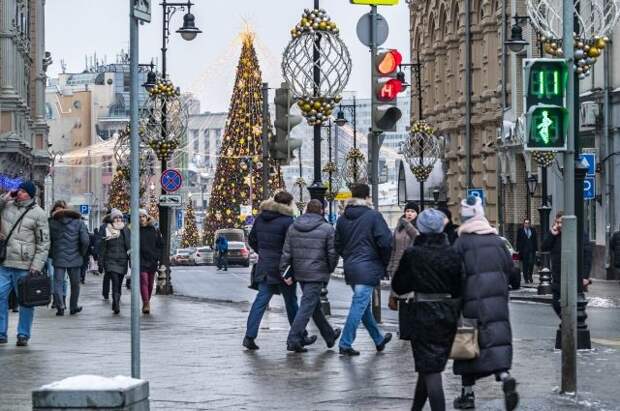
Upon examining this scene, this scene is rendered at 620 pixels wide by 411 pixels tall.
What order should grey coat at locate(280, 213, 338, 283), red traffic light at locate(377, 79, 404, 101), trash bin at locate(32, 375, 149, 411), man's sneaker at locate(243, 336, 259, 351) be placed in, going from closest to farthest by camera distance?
1. trash bin at locate(32, 375, 149, 411)
2. grey coat at locate(280, 213, 338, 283)
3. man's sneaker at locate(243, 336, 259, 351)
4. red traffic light at locate(377, 79, 404, 101)

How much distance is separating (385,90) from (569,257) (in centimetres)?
805

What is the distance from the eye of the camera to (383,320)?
91.5 ft

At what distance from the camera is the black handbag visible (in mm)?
20094

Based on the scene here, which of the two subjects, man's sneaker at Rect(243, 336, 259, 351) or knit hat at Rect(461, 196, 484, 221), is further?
man's sneaker at Rect(243, 336, 259, 351)

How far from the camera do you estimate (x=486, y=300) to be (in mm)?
13758

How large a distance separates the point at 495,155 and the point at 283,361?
42.4 metres

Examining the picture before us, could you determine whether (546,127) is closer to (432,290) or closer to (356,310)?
(432,290)

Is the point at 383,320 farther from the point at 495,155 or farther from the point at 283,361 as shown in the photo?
the point at 495,155

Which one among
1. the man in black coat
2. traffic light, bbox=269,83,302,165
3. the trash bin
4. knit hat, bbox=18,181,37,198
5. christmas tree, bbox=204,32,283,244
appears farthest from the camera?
christmas tree, bbox=204,32,283,244

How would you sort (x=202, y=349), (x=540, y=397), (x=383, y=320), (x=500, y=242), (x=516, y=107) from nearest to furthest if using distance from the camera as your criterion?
(x=500, y=242)
(x=540, y=397)
(x=202, y=349)
(x=383, y=320)
(x=516, y=107)

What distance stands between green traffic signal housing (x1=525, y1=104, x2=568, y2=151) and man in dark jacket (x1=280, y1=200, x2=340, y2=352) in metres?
4.94

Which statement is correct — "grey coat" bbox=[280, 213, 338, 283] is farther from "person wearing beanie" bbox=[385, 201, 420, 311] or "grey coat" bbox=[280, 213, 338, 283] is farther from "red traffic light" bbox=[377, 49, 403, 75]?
"red traffic light" bbox=[377, 49, 403, 75]

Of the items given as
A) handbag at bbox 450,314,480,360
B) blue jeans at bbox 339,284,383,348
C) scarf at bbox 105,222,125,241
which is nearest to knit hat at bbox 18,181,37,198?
blue jeans at bbox 339,284,383,348

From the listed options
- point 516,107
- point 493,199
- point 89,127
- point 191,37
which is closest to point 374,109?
point 191,37
